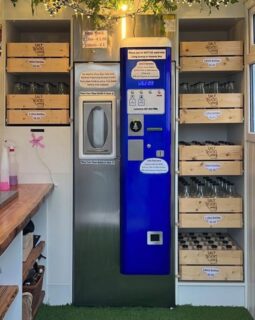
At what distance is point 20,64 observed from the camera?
347 cm

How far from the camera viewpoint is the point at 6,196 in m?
2.82

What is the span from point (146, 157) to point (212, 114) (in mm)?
647

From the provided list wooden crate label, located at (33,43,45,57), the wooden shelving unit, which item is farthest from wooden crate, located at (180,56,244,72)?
wooden crate label, located at (33,43,45,57)

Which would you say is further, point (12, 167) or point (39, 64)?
point (39, 64)

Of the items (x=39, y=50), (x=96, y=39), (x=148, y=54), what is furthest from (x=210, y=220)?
(x=39, y=50)

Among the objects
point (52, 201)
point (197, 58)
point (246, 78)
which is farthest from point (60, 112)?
point (246, 78)

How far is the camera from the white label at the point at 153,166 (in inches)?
131

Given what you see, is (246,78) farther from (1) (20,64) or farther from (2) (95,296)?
(2) (95,296)

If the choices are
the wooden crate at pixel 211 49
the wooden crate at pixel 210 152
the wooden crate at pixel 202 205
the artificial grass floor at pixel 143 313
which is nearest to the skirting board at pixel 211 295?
the artificial grass floor at pixel 143 313

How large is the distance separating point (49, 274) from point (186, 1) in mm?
2333

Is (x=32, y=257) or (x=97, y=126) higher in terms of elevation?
(x=97, y=126)

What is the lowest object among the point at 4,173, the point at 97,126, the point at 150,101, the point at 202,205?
the point at 202,205

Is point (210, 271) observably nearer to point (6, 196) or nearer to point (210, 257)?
point (210, 257)

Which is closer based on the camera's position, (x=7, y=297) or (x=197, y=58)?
(x=7, y=297)
